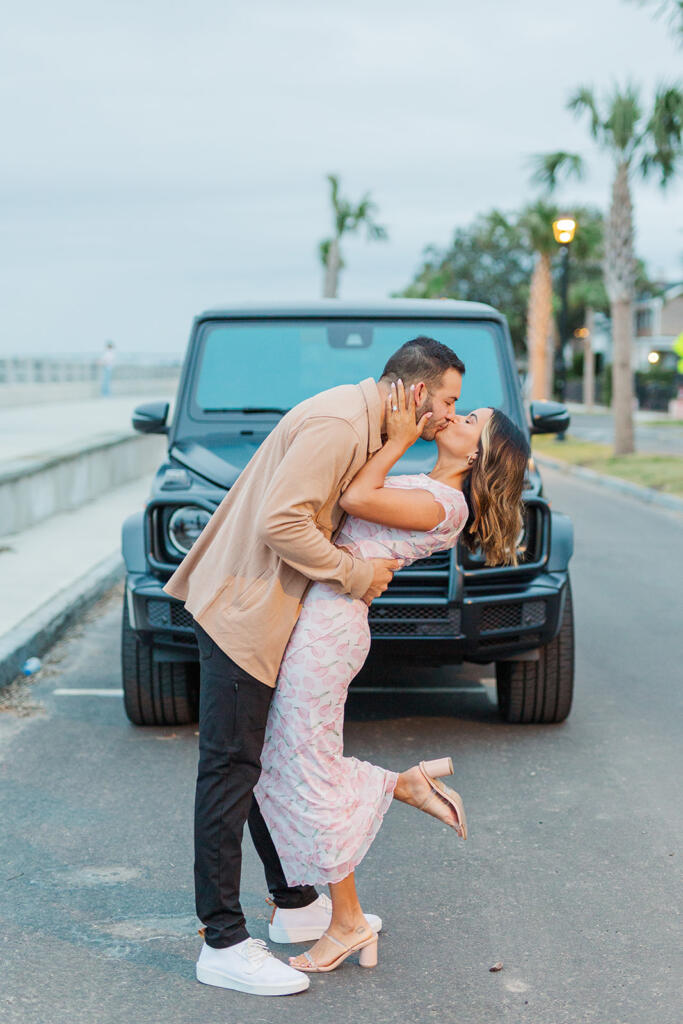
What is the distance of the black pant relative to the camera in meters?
3.29

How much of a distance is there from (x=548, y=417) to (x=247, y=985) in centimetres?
363

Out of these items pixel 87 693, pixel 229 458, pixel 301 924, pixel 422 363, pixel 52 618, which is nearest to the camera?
pixel 422 363

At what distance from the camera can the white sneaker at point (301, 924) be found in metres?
3.68

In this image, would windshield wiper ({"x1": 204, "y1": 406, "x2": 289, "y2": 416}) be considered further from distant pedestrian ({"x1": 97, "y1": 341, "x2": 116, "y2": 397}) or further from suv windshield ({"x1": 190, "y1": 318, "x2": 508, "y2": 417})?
distant pedestrian ({"x1": 97, "y1": 341, "x2": 116, "y2": 397})

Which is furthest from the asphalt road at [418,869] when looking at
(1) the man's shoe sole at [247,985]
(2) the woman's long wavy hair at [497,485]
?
(2) the woman's long wavy hair at [497,485]

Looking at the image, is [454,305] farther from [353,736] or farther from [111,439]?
[111,439]

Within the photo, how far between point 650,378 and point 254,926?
5797cm

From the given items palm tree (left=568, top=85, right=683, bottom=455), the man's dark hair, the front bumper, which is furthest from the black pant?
palm tree (left=568, top=85, right=683, bottom=455)

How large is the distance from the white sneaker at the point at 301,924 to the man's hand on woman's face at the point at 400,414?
1.43m

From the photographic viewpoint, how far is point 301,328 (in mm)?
6512

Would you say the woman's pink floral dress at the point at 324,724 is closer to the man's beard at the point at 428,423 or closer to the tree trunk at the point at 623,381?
the man's beard at the point at 428,423

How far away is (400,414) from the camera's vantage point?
324 cm

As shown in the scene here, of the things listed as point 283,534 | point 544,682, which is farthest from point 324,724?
point 544,682

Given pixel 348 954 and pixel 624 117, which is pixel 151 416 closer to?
pixel 348 954
